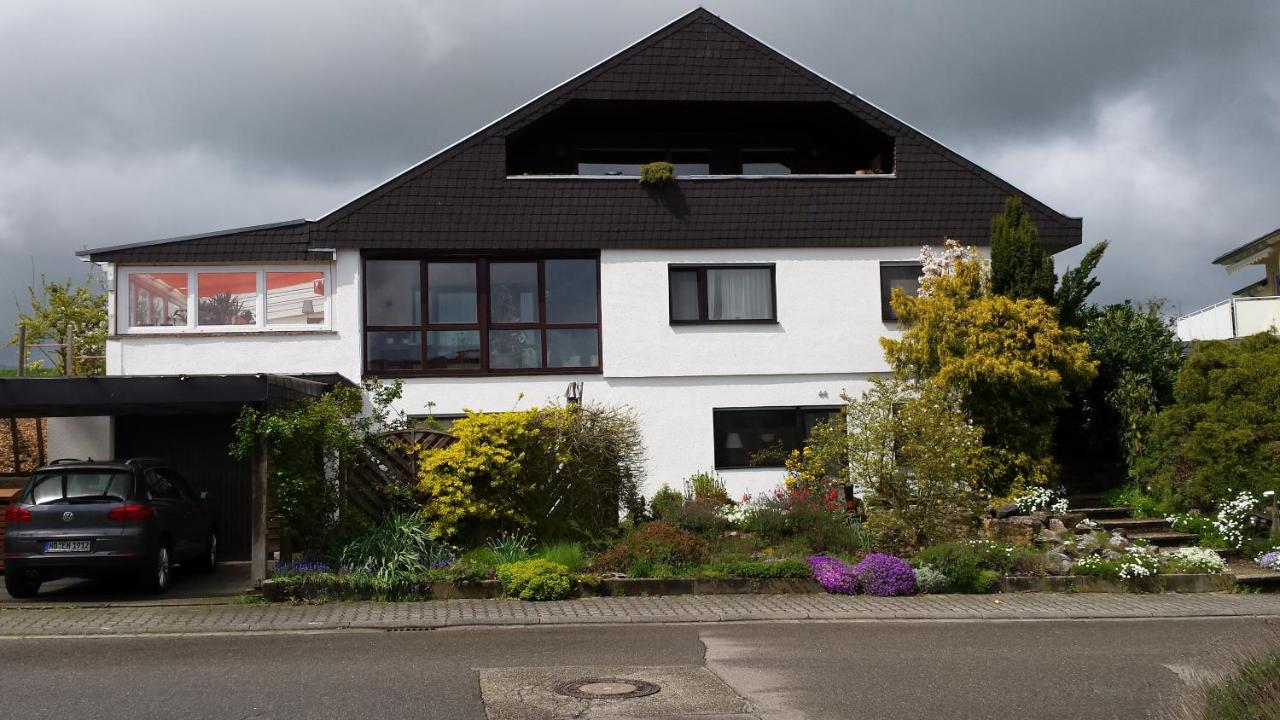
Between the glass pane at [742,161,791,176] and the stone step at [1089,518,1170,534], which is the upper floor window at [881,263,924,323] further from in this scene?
the stone step at [1089,518,1170,534]

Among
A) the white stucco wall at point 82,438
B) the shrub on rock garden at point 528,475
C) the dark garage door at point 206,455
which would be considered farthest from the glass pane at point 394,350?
the white stucco wall at point 82,438

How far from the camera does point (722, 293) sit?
68.3ft

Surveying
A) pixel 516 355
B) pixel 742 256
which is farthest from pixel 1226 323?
pixel 516 355

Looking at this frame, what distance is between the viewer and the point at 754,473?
20203mm

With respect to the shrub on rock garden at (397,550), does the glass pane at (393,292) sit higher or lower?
higher

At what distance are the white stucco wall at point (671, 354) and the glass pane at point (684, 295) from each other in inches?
11.3

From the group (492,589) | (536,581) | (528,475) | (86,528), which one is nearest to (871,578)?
(536,581)

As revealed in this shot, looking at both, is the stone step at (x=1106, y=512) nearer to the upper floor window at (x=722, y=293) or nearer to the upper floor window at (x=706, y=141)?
the upper floor window at (x=722, y=293)

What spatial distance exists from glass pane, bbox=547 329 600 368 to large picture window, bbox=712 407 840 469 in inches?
94.0

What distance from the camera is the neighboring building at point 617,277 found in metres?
19.5

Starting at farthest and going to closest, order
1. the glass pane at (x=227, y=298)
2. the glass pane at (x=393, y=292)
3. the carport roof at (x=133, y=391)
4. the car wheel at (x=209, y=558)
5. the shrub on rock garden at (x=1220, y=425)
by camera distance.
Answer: the glass pane at (x=393, y=292) < the glass pane at (x=227, y=298) < the shrub on rock garden at (x=1220, y=425) < the car wheel at (x=209, y=558) < the carport roof at (x=133, y=391)

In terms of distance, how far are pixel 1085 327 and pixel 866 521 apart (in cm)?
714

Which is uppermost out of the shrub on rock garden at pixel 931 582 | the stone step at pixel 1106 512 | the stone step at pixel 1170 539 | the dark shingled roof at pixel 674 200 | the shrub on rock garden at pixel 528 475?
the dark shingled roof at pixel 674 200

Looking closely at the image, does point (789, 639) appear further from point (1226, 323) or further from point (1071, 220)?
point (1226, 323)
